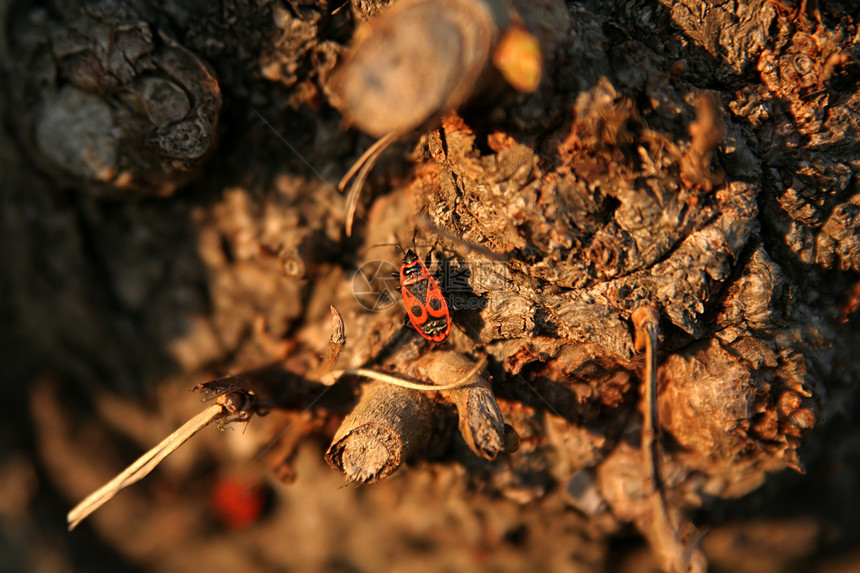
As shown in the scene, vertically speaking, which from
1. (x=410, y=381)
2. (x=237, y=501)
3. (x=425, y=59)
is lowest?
(x=237, y=501)

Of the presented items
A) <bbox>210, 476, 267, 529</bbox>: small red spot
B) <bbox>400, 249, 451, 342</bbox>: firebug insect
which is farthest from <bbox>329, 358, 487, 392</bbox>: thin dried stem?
<bbox>210, 476, 267, 529</bbox>: small red spot

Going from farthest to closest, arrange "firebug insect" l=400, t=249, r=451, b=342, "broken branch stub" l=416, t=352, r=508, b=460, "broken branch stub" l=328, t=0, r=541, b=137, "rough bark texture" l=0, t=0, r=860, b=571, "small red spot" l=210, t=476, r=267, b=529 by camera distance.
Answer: "small red spot" l=210, t=476, r=267, b=529, "firebug insect" l=400, t=249, r=451, b=342, "rough bark texture" l=0, t=0, r=860, b=571, "broken branch stub" l=416, t=352, r=508, b=460, "broken branch stub" l=328, t=0, r=541, b=137

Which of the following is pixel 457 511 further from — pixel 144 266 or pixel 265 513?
pixel 144 266

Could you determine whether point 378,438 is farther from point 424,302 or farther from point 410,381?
point 424,302

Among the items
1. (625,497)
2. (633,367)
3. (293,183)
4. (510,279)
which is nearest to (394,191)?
(293,183)

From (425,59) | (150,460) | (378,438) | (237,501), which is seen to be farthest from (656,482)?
(237,501)

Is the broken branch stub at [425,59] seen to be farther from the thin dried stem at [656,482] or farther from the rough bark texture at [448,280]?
the thin dried stem at [656,482]

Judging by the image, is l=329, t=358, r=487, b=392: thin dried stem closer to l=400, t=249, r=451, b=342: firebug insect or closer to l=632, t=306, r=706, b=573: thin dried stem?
l=400, t=249, r=451, b=342: firebug insect

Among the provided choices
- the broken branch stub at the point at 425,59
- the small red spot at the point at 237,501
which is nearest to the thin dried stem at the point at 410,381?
the broken branch stub at the point at 425,59
